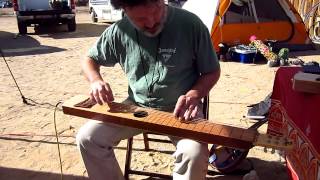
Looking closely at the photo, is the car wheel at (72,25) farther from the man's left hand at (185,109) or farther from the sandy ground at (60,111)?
the man's left hand at (185,109)

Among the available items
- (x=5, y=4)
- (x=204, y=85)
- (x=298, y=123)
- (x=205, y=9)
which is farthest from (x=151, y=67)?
(x=5, y=4)

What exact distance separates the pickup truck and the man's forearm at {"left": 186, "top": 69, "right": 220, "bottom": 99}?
12092 mm

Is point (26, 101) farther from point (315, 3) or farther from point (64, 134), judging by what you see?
point (315, 3)

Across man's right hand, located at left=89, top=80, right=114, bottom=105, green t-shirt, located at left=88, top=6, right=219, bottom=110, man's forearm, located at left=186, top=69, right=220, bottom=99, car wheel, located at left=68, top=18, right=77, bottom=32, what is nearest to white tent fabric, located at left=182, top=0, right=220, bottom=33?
green t-shirt, located at left=88, top=6, right=219, bottom=110

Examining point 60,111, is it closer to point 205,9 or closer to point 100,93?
point 100,93

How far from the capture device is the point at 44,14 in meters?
13.8

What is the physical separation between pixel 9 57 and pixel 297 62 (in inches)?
249

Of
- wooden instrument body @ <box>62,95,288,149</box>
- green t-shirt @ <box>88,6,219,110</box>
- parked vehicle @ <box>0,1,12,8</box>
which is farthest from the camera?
parked vehicle @ <box>0,1,12,8</box>

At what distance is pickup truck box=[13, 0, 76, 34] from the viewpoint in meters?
13.6

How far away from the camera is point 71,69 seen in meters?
7.86

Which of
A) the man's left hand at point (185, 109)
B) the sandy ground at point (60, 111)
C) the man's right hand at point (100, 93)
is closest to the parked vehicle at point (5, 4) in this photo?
the sandy ground at point (60, 111)

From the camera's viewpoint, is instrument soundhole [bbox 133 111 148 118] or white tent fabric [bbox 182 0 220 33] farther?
white tent fabric [bbox 182 0 220 33]

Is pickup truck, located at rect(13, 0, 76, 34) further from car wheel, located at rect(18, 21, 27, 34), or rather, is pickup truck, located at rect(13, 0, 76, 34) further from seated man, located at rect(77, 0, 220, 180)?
seated man, located at rect(77, 0, 220, 180)

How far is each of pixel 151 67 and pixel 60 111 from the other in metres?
2.76
